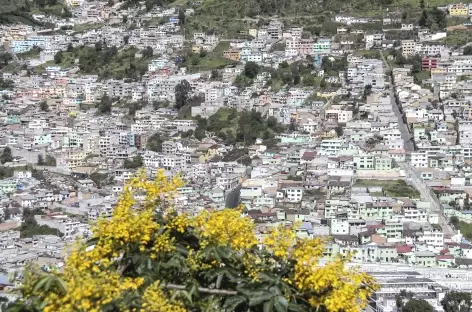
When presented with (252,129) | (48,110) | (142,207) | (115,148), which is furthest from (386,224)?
(48,110)

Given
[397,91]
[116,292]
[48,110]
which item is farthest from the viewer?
[48,110]

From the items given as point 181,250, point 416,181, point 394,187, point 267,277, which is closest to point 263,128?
point 416,181

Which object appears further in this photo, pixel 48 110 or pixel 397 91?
pixel 48 110

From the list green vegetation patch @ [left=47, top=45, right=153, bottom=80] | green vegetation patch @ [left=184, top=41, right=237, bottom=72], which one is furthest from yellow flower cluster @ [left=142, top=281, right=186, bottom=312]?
green vegetation patch @ [left=47, top=45, right=153, bottom=80]

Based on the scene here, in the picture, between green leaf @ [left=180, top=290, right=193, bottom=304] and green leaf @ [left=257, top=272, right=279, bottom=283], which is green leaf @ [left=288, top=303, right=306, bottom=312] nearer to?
green leaf @ [left=257, top=272, right=279, bottom=283]

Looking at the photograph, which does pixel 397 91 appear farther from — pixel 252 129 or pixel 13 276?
pixel 13 276

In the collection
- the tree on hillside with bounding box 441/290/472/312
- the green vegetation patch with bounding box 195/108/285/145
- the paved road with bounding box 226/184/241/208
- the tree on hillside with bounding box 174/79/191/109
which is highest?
the tree on hillside with bounding box 174/79/191/109
